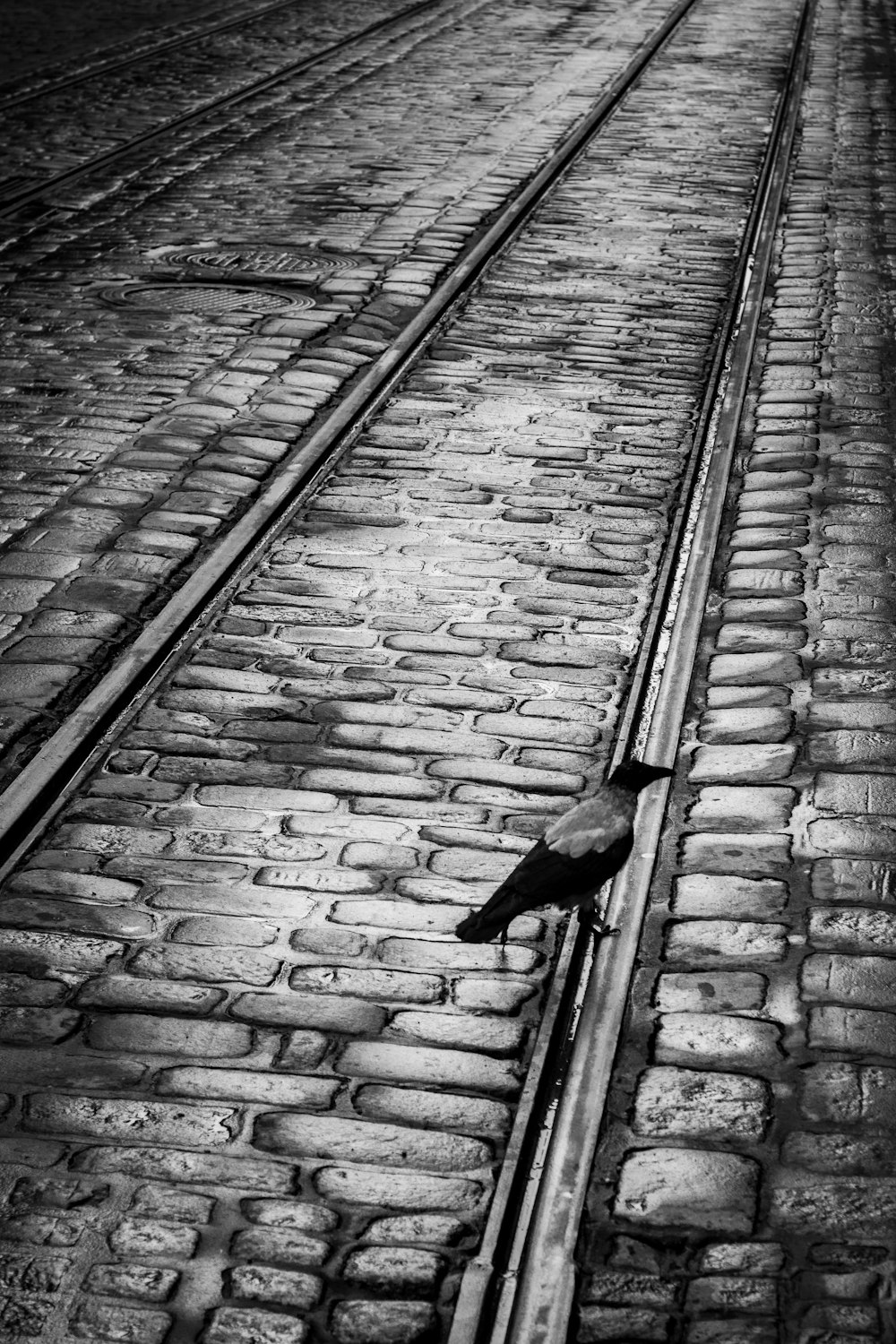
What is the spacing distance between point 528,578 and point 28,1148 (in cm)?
339

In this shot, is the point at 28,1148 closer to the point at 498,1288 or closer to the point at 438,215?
the point at 498,1288

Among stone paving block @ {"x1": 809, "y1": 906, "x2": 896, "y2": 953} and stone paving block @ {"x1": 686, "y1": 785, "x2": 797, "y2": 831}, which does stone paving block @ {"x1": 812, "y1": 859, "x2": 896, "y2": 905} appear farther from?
stone paving block @ {"x1": 686, "y1": 785, "x2": 797, "y2": 831}

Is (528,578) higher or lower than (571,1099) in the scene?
higher

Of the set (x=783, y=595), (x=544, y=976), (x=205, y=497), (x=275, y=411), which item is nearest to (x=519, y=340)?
(x=275, y=411)

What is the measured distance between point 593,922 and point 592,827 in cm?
30

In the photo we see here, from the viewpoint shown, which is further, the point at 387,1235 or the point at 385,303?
the point at 385,303

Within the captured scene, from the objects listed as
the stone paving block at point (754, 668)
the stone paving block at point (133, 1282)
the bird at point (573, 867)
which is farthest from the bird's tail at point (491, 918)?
the stone paving block at point (754, 668)

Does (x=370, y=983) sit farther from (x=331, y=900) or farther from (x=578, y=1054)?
(x=578, y=1054)

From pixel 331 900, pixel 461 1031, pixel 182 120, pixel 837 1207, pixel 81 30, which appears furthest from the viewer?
pixel 81 30

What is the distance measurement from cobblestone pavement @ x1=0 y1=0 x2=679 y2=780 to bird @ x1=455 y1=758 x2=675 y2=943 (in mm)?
1803

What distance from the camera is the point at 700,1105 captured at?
3582 mm

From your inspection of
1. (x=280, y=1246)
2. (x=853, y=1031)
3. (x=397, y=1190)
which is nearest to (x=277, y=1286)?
(x=280, y=1246)

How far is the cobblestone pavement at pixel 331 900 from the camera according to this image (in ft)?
10.4

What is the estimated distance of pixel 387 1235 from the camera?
10.6 ft
